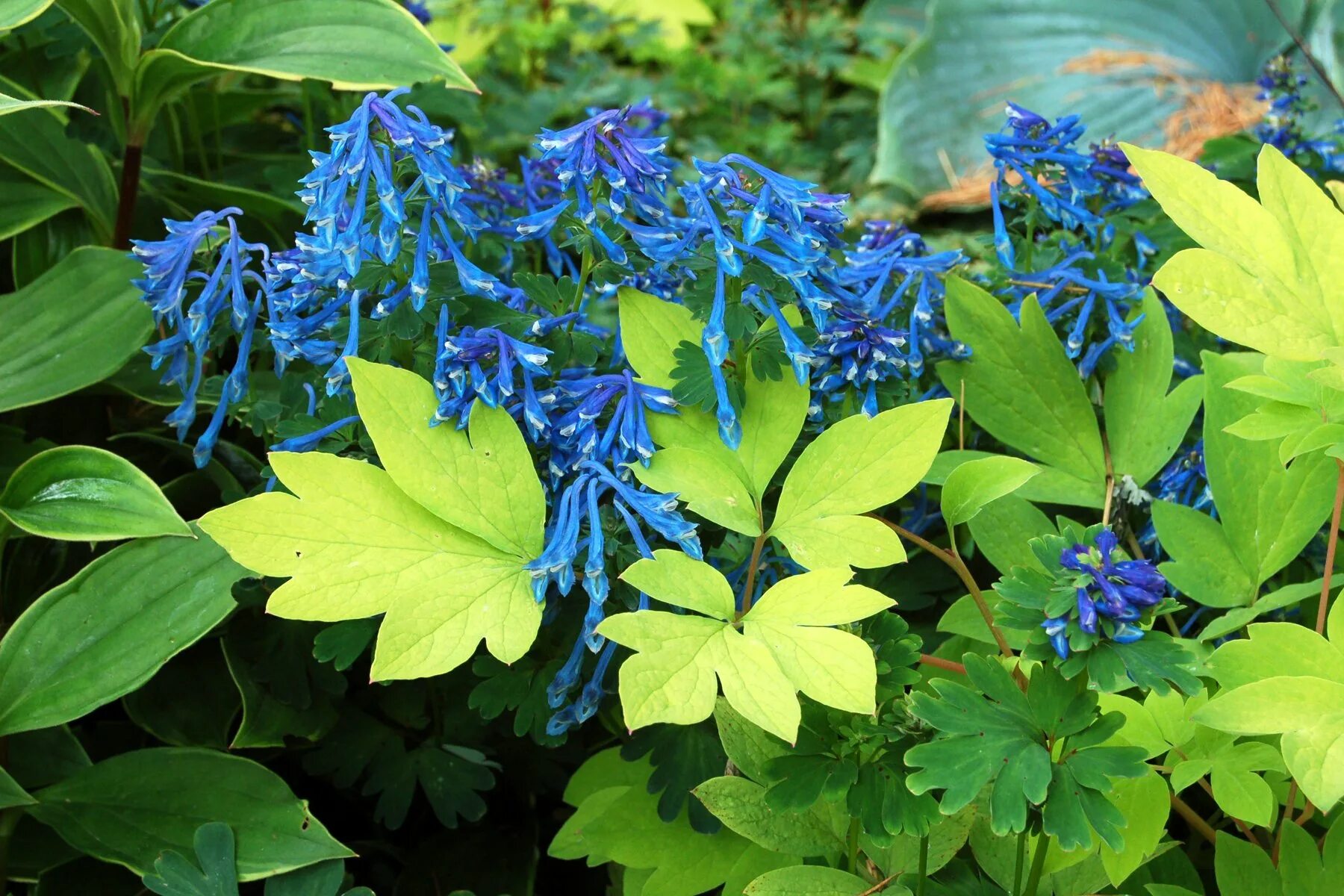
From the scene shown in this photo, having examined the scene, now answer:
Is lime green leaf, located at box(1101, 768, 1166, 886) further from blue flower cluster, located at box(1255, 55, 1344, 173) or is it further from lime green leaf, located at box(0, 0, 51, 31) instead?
lime green leaf, located at box(0, 0, 51, 31)

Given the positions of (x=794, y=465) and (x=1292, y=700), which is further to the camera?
(x=794, y=465)

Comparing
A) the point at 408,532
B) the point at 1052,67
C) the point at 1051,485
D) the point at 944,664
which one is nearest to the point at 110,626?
the point at 408,532

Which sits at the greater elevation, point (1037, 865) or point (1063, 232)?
point (1063, 232)

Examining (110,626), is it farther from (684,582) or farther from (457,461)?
(684,582)

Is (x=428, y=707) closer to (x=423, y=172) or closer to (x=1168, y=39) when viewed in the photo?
(x=423, y=172)

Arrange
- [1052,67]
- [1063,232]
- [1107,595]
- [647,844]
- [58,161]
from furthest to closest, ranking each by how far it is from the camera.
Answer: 1. [1052,67]
2. [58,161]
3. [1063,232]
4. [647,844]
5. [1107,595]

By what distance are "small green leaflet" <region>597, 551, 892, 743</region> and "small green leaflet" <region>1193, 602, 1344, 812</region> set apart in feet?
0.59

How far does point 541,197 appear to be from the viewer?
1089mm

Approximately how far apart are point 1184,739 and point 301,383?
0.62 meters

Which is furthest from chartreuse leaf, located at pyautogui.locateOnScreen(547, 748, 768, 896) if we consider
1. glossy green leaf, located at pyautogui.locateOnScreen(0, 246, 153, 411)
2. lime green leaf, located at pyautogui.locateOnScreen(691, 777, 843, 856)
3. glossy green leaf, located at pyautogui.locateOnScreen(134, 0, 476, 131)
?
glossy green leaf, located at pyautogui.locateOnScreen(134, 0, 476, 131)

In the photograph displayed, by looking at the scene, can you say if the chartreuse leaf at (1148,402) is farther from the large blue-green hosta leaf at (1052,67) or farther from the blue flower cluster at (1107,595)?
the large blue-green hosta leaf at (1052,67)

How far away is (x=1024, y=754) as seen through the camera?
60 cm

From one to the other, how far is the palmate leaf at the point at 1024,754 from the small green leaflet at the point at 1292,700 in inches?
2.2

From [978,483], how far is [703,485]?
17cm
